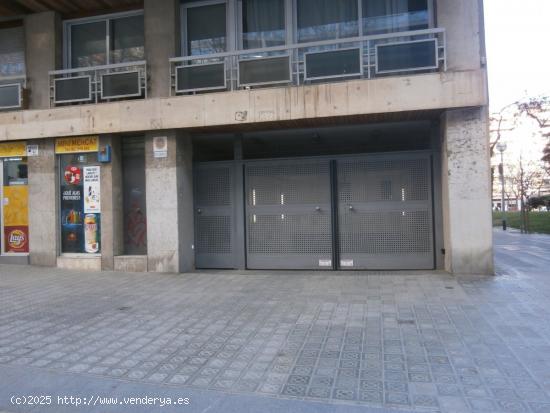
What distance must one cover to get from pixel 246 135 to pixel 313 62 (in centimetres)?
224

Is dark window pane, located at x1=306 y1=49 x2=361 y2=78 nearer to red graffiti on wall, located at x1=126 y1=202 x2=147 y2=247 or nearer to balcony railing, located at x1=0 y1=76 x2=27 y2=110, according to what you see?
red graffiti on wall, located at x1=126 y1=202 x2=147 y2=247

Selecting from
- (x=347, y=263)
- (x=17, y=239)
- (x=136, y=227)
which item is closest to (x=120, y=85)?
(x=136, y=227)

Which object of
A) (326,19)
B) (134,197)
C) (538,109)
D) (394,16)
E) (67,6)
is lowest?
(134,197)

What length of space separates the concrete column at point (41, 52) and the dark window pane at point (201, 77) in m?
3.20

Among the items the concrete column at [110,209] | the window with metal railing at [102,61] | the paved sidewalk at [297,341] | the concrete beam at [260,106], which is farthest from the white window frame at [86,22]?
the paved sidewalk at [297,341]

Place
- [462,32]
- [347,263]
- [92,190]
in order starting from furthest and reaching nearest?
[92,190] → [347,263] → [462,32]

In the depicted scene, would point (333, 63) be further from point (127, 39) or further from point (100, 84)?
point (100, 84)

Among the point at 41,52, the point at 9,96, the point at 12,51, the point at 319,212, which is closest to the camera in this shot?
the point at 319,212

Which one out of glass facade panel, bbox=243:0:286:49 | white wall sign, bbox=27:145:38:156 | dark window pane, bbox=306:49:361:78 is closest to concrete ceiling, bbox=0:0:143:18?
glass facade panel, bbox=243:0:286:49

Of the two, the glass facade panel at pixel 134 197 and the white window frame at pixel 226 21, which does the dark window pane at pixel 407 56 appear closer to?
the white window frame at pixel 226 21

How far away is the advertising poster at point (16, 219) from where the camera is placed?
11.4 meters

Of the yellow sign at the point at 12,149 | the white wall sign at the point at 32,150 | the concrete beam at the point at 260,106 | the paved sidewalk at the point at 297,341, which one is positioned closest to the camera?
the paved sidewalk at the point at 297,341

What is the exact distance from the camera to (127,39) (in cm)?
1111

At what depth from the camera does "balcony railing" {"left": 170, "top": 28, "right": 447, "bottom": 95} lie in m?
9.17
